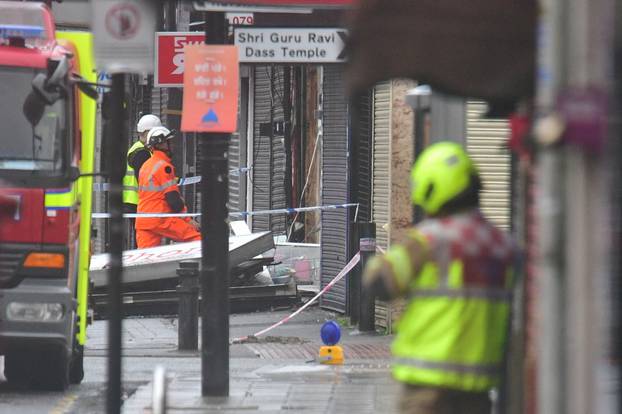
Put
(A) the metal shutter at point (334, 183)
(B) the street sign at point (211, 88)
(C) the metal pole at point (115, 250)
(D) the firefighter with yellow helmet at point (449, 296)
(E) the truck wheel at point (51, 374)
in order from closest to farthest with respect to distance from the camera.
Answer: (D) the firefighter with yellow helmet at point (449, 296), (C) the metal pole at point (115, 250), (B) the street sign at point (211, 88), (E) the truck wheel at point (51, 374), (A) the metal shutter at point (334, 183)

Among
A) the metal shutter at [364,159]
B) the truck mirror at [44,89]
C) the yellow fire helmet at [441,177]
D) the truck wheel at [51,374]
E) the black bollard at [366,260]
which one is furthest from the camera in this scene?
the metal shutter at [364,159]

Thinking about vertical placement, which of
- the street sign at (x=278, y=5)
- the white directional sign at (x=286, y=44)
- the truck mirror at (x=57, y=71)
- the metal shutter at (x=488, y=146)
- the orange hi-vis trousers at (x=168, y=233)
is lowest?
the orange hi-vis trousers at (x=168, y=233)

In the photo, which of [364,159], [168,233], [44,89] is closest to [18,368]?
[44,89]

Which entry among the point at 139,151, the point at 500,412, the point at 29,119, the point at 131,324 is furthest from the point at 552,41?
the point at 139,151

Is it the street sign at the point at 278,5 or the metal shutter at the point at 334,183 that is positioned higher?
the street sign at the point at 278,5

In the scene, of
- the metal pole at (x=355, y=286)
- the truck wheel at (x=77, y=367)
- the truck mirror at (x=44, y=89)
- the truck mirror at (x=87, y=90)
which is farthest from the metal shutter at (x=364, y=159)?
the truck mirror at (x=44, y=89)

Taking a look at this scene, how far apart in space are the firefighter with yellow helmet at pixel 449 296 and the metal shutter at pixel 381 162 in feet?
30.1

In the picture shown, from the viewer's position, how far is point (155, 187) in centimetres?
1917

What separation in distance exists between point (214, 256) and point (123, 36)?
126 inches

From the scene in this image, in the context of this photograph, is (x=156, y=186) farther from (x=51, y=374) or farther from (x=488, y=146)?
(x=51, y=374)

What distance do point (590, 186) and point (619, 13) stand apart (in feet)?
3.41

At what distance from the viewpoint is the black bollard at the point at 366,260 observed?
15.7 m

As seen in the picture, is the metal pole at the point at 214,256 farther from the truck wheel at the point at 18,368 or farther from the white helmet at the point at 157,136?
the white helmet at the point at 157,136

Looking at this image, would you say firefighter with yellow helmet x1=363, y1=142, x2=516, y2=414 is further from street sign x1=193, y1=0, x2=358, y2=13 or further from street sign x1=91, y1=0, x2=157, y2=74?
street sign x1=193, y1=0, x2=358, y2=13
